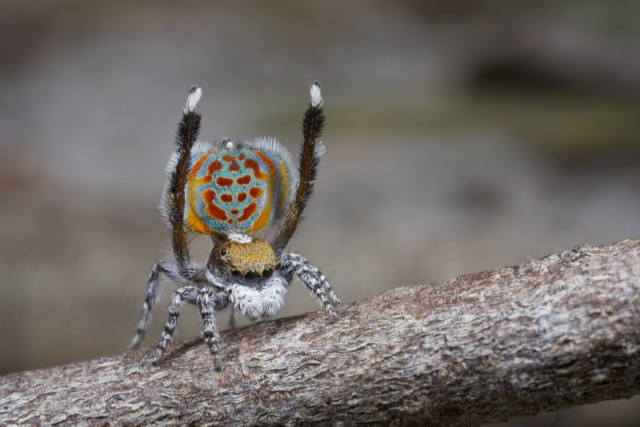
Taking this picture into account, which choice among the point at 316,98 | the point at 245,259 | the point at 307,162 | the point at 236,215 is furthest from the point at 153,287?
the point at 316,98

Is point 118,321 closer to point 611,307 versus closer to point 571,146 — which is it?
point 571,146

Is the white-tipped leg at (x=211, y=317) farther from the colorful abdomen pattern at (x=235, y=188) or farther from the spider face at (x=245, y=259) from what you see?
the colorful abdomen pattern at (x=235, y=188)

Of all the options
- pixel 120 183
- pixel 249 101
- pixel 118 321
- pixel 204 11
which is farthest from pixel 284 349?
pixel 204 11

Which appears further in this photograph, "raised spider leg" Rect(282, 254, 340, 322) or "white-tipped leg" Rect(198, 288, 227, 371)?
"raised spider leg" Rect(282, 254, 340, 322)

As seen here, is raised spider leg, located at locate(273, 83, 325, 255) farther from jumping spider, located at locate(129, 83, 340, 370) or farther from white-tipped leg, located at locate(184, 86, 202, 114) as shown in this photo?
white-tipped leg, located at locate(184, 86, 202, 114)

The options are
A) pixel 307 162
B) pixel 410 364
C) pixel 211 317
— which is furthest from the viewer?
pixel 307 162

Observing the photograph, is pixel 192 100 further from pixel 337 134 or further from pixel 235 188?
pixel 337 134

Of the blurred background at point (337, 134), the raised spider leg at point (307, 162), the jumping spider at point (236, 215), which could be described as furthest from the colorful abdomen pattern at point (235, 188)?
the blurred background at point (337, 134)

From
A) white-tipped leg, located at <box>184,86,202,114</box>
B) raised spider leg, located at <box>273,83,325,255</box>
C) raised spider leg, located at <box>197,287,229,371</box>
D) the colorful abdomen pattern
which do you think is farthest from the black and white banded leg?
white-tipped leg, located at <box>184,86,202,114</box>
